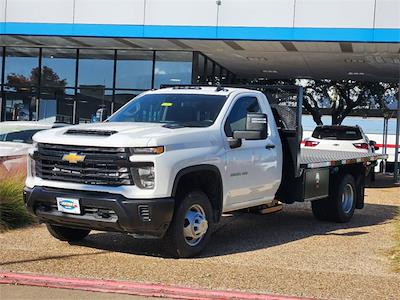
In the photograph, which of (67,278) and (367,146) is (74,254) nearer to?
(67,278)

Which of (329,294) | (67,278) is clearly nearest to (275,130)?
(329,294)

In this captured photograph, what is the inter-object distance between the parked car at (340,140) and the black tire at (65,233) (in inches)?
399

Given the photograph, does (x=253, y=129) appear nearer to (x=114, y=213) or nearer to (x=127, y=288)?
(x=114, y=213)

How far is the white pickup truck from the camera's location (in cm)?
650

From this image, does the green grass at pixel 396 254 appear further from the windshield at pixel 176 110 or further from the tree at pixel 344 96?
the tree at pixel 344 96

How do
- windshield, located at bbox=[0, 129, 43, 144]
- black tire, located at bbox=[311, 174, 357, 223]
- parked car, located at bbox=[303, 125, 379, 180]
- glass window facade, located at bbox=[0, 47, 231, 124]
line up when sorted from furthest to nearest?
glass window facade, located at bbox=[0, 47, 231, 124], parked car, located at bbox=[303, 125, 379, 180], windshield, located at bbox=[0, 129, 43, 144], black tire, located at bbox=[311, 174, 357, 223]

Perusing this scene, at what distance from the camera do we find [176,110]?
26.1 feet

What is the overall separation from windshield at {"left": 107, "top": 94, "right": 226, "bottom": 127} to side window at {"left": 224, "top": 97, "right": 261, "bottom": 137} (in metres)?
0.20

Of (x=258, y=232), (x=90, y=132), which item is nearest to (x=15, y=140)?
(x=258, y=232)

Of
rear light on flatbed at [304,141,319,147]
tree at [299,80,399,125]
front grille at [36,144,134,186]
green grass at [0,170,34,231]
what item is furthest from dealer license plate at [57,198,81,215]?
tree at [299,80,399,125]

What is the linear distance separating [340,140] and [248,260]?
412 inches

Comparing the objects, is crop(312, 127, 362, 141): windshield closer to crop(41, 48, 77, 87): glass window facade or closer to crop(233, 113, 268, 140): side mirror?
crop(41, 48, 77, 87): glass window facade

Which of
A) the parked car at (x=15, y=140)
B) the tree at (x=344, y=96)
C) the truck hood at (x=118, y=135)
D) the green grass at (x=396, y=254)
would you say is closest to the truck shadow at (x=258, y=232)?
the green grass at (x=396, y=254)

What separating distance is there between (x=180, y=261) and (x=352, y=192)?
16.9 feet
